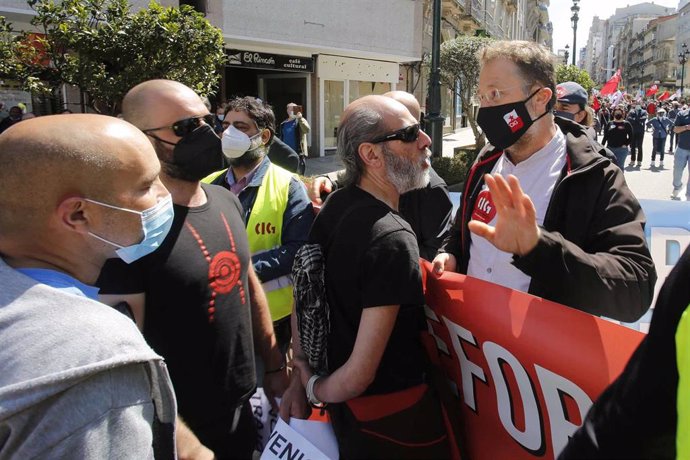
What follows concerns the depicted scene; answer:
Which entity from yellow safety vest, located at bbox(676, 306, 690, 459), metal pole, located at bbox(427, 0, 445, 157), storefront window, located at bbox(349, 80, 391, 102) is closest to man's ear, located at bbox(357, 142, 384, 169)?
yellow safety vest, located at bbox(676, 306, 690, 459)

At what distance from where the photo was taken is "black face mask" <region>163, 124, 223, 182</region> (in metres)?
2.32

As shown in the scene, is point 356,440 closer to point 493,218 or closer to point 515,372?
point 515,372

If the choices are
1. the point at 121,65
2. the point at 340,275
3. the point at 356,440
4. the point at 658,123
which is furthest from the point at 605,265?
the point at 658,123

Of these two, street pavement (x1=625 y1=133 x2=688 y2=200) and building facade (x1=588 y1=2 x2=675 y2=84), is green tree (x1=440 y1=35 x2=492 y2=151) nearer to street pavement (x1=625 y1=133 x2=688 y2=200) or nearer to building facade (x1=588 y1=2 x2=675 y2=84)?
street pavement (x1=625 y1=133 x2=688 y2=200)

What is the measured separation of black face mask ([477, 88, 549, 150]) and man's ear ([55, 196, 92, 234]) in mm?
1697

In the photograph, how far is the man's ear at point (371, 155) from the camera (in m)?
1.99

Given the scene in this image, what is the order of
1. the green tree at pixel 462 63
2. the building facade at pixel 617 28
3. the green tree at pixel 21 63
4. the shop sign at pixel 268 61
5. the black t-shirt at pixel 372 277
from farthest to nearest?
the building facade at pixel 617 28, the green tree at pixel 462 63, the shop sign at pixel 268 61, the green tree at pixel 21 63, the black t-shirt at pixel 372 277

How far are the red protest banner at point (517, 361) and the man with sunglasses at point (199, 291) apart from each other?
2.72 feet

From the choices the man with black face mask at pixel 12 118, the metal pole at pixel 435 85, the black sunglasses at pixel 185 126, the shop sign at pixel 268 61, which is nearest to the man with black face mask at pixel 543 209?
the black sunglasses at pixel 185 126

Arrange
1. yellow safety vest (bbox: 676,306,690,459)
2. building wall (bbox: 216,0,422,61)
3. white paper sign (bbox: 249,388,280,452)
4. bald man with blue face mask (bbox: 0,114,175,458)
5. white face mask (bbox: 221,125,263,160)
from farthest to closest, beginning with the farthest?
1. building wall (bbox: 216,0,422,61)
2. white face mask (bbox: 221,125,263,160)
3. white paper sign (bbox: 249,388,280,452)
4. bald man with blue face mask (bbox: 0,114,175,458)
5. yellow safety vest (bbox: 676,306,690,459)

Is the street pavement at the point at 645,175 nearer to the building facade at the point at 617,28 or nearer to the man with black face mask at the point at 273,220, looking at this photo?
the man with black face mask at the point at 273,220

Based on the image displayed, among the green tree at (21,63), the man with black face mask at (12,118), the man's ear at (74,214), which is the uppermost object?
the green tree at (21,63)

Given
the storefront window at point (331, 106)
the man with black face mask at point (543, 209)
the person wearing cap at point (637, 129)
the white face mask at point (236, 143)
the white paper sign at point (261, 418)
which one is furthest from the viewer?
the storefront window at point (331, 106)

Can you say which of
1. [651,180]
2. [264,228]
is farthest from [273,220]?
[651,180]
